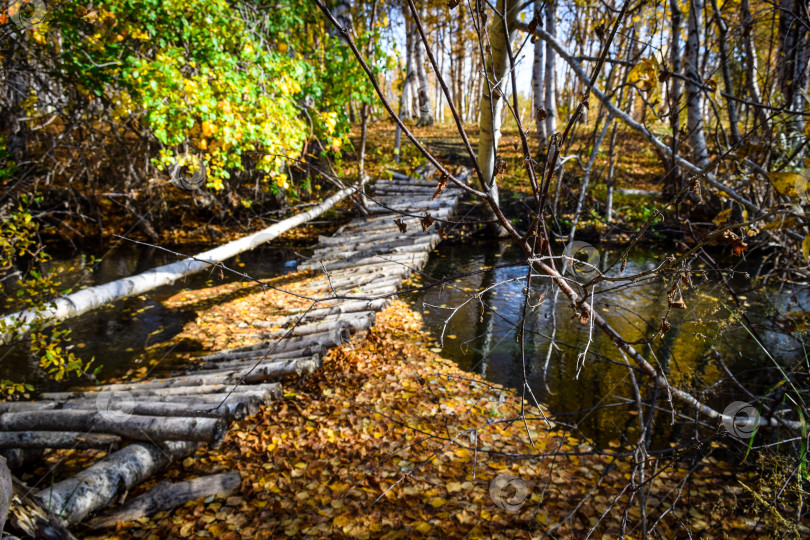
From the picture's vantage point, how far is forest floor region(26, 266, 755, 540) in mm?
2654

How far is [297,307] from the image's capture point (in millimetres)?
6086

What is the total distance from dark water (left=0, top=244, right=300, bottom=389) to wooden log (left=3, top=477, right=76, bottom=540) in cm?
202

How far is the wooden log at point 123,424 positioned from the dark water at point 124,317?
1.20 meters

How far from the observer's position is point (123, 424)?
301cm

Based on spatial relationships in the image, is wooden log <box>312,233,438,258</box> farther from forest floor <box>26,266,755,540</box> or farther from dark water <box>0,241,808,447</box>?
forest floor <box>26,266,755,540</box>

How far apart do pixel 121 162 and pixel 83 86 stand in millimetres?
3707

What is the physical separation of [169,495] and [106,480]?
385 millimetres

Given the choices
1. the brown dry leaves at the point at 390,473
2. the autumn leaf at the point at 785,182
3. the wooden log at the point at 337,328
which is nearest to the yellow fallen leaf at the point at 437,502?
the brown dry leaves at the point at 390,473

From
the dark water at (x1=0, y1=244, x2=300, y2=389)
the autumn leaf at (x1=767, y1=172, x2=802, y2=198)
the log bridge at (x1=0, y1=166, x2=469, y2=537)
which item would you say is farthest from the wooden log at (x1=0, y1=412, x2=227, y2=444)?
the autumn leaf at (x1=767, y1=172, x2=802, y2=198)

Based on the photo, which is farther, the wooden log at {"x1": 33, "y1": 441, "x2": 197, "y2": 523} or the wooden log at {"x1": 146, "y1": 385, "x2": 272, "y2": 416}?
the wooden log at {"x1": 146, "y1": 385, "x2": 272, "y2": 416}

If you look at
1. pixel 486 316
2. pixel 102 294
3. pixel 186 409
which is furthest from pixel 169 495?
pixel 486 316

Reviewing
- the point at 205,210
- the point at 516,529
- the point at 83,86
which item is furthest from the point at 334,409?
the point at 205,210

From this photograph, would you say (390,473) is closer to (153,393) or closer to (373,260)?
(153,393)

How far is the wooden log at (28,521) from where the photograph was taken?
170 centimetres
